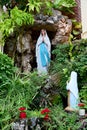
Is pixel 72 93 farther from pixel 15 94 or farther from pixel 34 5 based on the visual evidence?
pixel 34 5

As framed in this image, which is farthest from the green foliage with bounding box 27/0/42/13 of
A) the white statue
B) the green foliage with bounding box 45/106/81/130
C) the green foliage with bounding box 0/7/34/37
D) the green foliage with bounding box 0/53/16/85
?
the green foliage with bounding box 45/106/81/130

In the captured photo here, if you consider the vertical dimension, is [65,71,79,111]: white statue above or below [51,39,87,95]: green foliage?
below

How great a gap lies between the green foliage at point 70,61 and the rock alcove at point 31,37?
1.56ft

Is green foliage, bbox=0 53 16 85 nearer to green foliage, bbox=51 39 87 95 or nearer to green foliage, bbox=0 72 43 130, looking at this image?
green foliage, bbox=0 72 43 130

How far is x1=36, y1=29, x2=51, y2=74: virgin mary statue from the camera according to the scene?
236 inches

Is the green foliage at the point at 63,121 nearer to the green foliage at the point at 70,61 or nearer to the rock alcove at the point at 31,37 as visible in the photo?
the green foliage at the point at 70,61

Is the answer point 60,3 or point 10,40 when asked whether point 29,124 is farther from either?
point 60,3

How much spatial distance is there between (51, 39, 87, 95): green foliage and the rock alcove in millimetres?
474

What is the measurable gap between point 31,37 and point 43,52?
0.64 meters

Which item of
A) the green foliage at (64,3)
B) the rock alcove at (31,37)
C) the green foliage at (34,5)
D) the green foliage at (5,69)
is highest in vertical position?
the green foliage at (64,3)

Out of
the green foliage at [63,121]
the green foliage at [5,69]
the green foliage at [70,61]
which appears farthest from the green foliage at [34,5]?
the green foliage at [63,121]

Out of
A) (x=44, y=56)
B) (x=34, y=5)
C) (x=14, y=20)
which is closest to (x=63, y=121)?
(x=44, y=56)

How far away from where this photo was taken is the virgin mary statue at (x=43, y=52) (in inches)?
236

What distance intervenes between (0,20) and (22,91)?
196 centimetres
